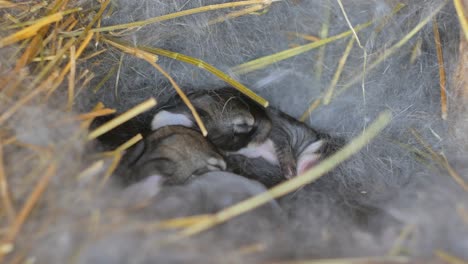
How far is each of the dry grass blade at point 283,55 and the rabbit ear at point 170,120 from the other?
283 mm

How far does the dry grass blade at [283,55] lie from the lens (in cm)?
202

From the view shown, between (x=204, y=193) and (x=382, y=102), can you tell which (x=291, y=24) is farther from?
(x=204, y=193)

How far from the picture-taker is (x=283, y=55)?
2025 mm

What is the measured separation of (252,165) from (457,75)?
72 centimetres

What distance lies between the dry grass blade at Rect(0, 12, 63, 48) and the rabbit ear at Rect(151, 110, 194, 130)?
0.45 meters

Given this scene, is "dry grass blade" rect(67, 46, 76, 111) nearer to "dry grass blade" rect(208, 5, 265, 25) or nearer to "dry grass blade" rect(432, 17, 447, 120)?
"dry grass blade" rect(208, 5, 265, 25)

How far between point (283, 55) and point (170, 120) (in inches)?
18.6

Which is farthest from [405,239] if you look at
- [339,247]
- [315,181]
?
[315,181]

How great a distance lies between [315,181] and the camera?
1.79 metres

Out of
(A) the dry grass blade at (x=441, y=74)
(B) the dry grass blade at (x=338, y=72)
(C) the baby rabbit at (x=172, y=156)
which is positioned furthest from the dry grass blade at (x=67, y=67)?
(A) the dry grass blade at (x=441, y=74)

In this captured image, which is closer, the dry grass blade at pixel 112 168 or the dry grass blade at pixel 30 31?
the dry grass blade at pixel 112 168

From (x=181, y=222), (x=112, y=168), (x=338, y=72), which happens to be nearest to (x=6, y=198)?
(x=112, y=168)

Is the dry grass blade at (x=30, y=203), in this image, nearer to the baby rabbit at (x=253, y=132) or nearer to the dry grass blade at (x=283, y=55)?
the baby rabbit at (x=253, y=132)

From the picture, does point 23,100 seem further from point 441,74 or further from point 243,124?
point 441,74
